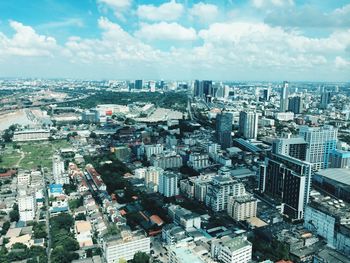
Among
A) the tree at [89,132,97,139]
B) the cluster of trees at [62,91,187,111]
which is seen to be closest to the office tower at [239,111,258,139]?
the tree at [89,132,97,139]

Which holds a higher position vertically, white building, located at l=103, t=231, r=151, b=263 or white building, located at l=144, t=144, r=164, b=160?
white building, located at l=144, t=144, r=164, b=160

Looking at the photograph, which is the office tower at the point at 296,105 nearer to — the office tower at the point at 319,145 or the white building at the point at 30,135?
the office tower at the point at 319,145

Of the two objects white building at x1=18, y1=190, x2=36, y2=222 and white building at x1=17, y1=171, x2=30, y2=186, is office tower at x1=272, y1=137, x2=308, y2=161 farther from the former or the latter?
white building at x1=17, y1=171, x2=30, y2=186

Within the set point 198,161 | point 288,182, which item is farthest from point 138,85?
point 288,182

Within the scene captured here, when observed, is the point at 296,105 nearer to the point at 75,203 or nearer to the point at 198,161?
the point at 198,161

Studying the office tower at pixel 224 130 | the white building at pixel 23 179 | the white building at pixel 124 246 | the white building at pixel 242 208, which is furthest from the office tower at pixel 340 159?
the white building at pixel 23 179

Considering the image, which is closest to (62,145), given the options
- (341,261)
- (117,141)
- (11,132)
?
(117,141)
